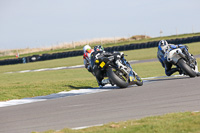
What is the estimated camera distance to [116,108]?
898cm

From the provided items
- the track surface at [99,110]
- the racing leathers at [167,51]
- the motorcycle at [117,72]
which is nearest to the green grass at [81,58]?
the racing leathers at [167,51]

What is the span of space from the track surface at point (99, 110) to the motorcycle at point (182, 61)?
2715 mm

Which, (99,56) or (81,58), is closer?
(99,56)

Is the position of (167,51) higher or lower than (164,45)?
lower

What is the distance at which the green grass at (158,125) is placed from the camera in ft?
19.7

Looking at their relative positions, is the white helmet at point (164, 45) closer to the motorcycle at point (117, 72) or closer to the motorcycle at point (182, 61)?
the motorcycle at point (182, 61)

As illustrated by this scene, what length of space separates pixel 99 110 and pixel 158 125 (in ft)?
9.11

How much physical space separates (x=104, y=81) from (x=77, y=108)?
423 cm

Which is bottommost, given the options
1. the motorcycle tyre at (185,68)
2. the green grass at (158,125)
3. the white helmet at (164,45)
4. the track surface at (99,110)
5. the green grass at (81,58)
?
the green grass at (81,58)

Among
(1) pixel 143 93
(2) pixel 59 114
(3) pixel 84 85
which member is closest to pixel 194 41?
(3) pixel 84 85

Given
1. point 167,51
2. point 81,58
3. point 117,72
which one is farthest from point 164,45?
point 81,58

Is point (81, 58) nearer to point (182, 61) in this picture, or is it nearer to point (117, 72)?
point (182, 61)

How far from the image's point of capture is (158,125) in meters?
6.33

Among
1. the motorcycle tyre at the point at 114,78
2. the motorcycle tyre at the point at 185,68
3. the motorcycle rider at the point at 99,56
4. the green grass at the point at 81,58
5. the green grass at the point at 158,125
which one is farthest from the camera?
the green grass at the point at 81,58
